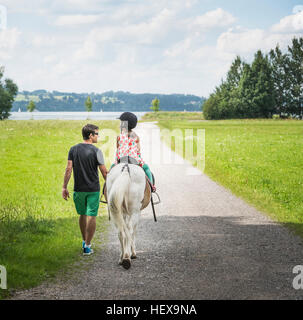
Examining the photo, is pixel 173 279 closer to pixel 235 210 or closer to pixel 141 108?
pixel 235 210

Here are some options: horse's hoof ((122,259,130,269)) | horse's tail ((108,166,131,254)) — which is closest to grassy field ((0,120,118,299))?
horse's hoof ((122,259,130,269))

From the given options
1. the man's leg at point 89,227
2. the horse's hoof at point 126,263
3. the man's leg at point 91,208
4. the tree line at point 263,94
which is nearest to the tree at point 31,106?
the tree line at point 263,94

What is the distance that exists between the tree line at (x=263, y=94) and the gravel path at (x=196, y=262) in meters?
78.7

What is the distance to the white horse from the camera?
5.48 m

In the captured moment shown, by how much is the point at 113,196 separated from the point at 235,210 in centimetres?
496

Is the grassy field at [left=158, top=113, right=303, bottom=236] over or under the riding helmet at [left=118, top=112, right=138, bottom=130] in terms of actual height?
under

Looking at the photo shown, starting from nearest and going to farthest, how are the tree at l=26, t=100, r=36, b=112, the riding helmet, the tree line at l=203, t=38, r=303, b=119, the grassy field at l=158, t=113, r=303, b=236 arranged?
the riding helmet → the grassy field at l=158, t=113, r=303, b=236 → the tree line at l=203, t=38, r=303, b=119 → the tree at l=26, t=100, r=36, b=112

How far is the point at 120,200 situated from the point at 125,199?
0.19 m

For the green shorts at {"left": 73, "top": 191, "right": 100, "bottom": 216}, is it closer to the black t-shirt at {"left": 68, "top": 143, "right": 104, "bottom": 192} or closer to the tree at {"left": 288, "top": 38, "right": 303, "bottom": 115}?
the black t-shirt at {"left": 68, "top": 143, "right": 104, "bottom": 192}

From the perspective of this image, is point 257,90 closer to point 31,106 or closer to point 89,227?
point 89,227

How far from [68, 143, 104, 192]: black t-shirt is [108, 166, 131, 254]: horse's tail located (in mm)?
575

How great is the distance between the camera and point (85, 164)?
5969 mm

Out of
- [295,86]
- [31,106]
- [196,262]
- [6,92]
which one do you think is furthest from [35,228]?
[31,106]

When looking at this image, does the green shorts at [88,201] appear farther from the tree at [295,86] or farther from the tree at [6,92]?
the tree at [6,92]
